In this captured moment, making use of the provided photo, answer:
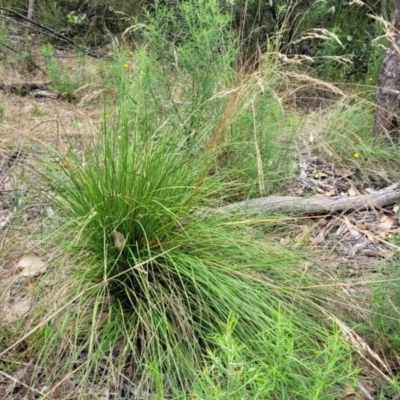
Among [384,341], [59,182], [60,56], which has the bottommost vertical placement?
[60,56]

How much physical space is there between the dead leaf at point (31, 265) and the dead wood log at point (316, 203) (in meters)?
1.03

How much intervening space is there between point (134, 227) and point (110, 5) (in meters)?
5.93

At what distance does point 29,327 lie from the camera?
196 centimetres

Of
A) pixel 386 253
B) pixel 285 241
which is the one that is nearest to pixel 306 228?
pixel 285 241

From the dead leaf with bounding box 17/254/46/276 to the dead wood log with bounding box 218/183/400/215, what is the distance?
1028 mm

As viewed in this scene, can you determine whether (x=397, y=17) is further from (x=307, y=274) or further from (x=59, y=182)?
(x=59, y=182)

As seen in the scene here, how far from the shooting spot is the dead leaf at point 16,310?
206 centimetres

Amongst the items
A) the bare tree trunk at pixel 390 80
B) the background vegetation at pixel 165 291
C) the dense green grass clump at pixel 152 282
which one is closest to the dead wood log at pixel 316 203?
the background vegetation at pixel 165 291

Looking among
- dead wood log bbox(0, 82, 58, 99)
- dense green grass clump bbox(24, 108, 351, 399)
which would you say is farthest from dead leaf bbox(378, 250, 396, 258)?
dead wood log bbox(0, 82, 58, 99)

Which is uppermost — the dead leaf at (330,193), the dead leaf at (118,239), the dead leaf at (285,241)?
A: the dead leaf at (118,239)

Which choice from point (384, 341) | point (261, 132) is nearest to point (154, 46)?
point (261, 132)

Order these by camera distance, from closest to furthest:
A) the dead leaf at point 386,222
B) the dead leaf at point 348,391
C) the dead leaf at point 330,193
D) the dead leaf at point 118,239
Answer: the dead leaf at point 348,391, the dead leaf at point 118,239, the dead leaf at point 386,222, the dead leaf at point 330,193

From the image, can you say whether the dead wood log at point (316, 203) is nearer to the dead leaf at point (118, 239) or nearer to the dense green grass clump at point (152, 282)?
the dense green grass clump at point (152, 282)

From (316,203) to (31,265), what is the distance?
5.49ft
